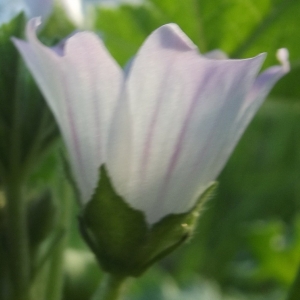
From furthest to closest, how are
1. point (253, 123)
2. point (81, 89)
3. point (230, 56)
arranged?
point (253, 123)
point (230, 56)
point (81, 89)

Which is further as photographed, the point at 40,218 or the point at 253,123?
the point at 253,123

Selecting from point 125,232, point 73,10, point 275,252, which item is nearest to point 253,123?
point 275,252

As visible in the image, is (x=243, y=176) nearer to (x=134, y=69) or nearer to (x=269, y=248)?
(x=269, y=248)

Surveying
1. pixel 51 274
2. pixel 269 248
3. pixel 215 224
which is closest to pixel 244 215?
pixel 215 224

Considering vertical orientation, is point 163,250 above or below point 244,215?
above

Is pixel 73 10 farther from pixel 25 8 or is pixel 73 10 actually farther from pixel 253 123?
pixel 253 123

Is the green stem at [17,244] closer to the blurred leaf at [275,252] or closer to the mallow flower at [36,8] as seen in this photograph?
the mallow flower at [36,8]

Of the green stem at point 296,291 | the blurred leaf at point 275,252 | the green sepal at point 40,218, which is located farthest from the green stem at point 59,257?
the blurred leaf at point 275,252
